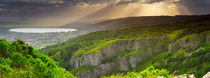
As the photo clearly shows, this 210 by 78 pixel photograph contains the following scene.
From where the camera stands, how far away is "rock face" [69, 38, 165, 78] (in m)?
187

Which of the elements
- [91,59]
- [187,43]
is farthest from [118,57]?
[187,43]

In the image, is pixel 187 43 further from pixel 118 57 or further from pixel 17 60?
pixel 17 60

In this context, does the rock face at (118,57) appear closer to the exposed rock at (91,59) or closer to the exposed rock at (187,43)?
the exposed rock at (91,59)

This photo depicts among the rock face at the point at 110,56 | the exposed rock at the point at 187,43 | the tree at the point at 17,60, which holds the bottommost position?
the rock face at the point at 110,56

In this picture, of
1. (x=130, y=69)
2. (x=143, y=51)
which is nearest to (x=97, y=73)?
(x=130, y=69)

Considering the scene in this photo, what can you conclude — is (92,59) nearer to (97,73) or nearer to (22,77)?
(97,73)

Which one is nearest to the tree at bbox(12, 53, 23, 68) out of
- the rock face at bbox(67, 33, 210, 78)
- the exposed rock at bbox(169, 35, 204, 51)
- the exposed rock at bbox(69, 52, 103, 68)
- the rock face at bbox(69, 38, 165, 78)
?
the exposed rock at bbox(169, 35, 204, 51)

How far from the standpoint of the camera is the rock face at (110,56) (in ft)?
613

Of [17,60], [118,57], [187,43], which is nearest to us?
[17,60]

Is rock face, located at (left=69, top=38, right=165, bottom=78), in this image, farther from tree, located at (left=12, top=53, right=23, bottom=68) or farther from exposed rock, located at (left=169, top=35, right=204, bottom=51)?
tree, located at (left=12, top=53, right=23, bottom=68)

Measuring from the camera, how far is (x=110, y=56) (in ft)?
647

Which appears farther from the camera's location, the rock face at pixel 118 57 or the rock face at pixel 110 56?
the rock face at pixel 110 56

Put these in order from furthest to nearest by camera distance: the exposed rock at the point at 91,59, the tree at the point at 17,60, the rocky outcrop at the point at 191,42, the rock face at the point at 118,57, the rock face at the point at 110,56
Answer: the exposed rock at the point at 91,59
the rock face at the point at 110,56
the rock face at the point at 118,57
the rocky outcrop at the point at 191,42
the tree at the point at 17,60

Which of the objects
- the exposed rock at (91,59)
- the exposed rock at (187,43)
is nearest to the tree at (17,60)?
the exposed rock at (187,43)
